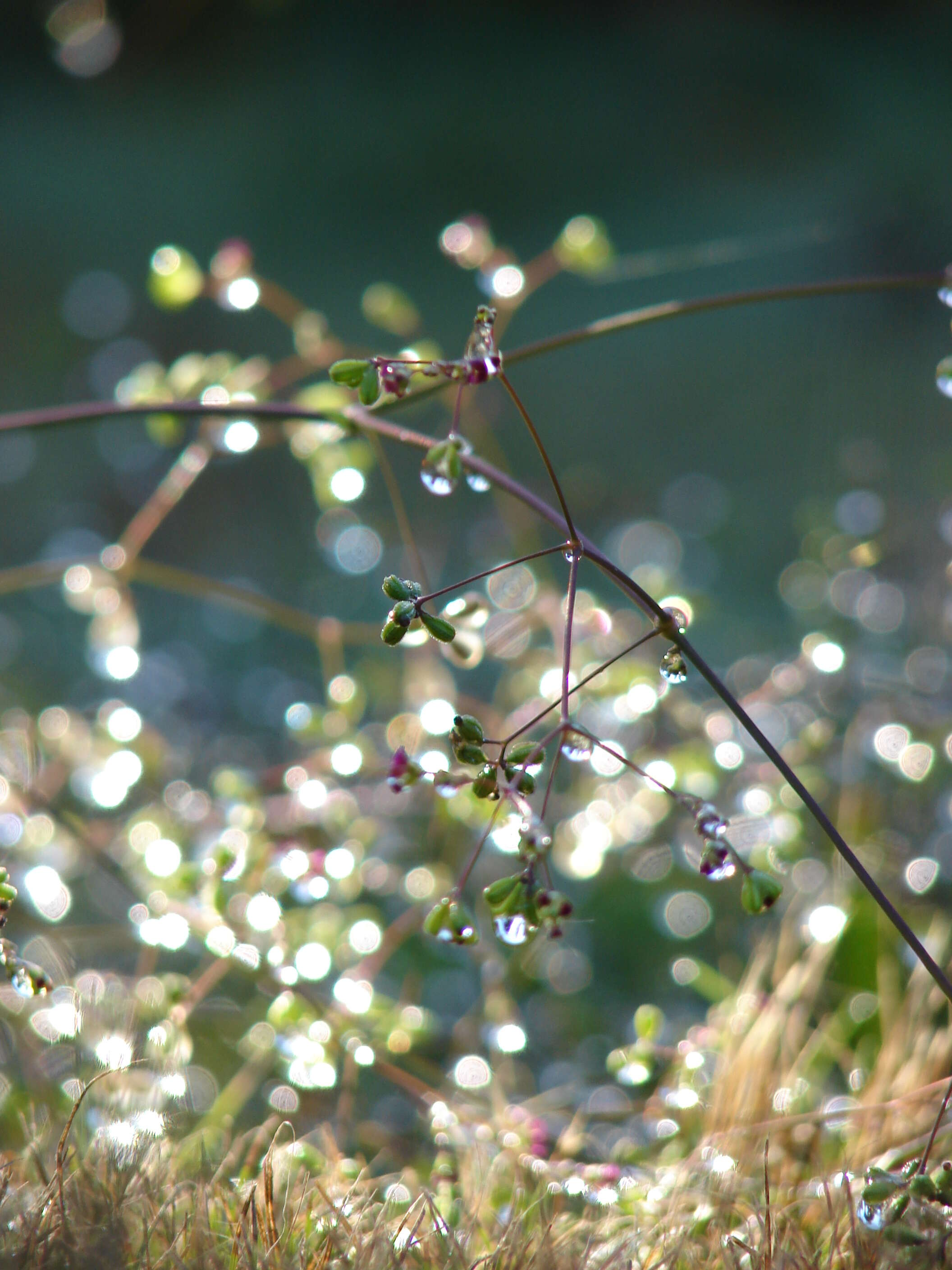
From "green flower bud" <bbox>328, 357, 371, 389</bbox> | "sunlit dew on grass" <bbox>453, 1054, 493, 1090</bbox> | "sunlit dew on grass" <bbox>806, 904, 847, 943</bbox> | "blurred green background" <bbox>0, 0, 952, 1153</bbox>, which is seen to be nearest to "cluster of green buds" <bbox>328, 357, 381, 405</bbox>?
"green flower bud" <bbox>328, 357, 371, 389</bbox>

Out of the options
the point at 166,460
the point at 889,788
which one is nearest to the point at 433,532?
the point at 166,460

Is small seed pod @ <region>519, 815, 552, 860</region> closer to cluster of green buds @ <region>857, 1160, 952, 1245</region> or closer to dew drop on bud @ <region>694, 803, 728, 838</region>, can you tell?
dew drop on bud @ <region>694, 803, 728, 838</region>

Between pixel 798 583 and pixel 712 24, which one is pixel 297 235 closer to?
pixel 712 24

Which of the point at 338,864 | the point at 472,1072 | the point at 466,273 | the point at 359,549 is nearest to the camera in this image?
the point at 338,864

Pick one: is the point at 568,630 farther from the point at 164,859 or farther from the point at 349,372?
the point at 164,859

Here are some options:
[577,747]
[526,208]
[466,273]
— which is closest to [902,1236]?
[577,747]

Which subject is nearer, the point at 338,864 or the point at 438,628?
the point at 438,628
